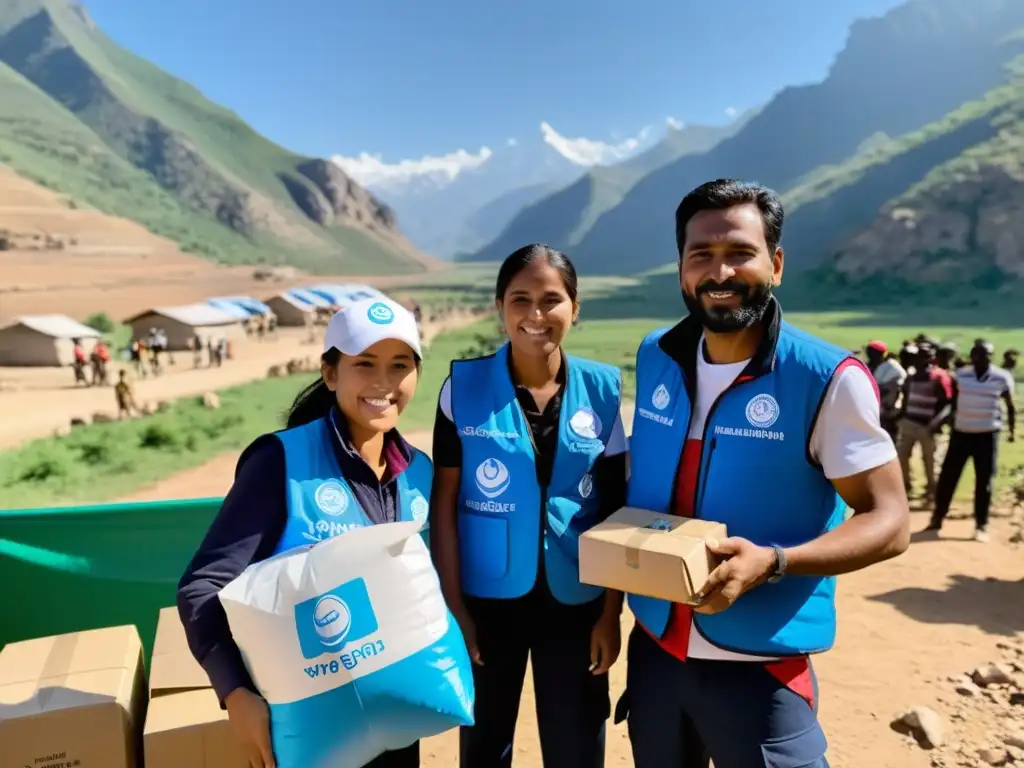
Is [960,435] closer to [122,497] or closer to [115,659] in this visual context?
[115,659]

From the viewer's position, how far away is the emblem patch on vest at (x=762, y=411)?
6.13 ft

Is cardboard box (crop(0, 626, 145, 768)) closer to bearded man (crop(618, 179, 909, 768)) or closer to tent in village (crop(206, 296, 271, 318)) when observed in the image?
bearded man (crop(618, 179, 909, 768))

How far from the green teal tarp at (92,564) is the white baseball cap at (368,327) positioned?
2.23 m

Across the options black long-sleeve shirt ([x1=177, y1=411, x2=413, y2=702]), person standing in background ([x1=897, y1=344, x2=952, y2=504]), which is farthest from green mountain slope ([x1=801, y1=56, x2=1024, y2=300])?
black long-sleeve shirt ([x1=177, y1=411, x2=413, y2=702])

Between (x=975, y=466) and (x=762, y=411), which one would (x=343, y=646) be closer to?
(x=762, y=411)

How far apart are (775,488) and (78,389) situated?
24.1 metres

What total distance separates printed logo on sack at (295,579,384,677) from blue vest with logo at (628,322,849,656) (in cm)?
85

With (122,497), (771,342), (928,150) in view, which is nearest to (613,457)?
(771,342)

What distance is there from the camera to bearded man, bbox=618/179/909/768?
177cm

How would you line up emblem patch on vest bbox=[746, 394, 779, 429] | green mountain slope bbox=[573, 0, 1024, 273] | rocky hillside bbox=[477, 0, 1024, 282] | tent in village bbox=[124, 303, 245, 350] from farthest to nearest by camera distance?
green mountain slope bbox=[573, 0, 1024, 273] < rocky hillside bbox=[477, 0, 1024, 282] < tent in village bbox=[124, 303, 245, 350] < emblem patch on vest bbox=[746, 394, 779, 429]

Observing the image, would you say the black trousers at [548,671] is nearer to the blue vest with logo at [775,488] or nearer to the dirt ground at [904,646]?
the blue vest with logo at [775,488]

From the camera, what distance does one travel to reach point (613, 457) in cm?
237

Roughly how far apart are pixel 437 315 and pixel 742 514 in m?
50.3

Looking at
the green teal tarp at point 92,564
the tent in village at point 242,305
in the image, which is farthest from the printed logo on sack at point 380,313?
the tent in village at point 242,305
